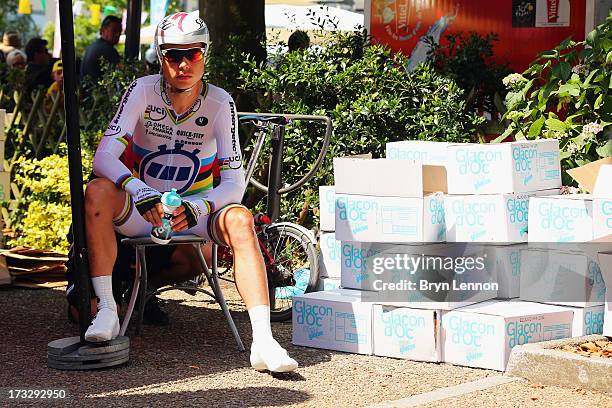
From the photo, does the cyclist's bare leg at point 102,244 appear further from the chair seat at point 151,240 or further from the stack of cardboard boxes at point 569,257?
the stack of cardboard boxes at point 569,257

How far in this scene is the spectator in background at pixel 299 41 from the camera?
9008 millimetres

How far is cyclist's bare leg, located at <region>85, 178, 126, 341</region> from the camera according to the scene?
547cm

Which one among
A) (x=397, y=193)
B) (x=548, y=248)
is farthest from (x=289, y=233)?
(x=548, y=248)

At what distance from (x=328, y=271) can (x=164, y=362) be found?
4.61 feet

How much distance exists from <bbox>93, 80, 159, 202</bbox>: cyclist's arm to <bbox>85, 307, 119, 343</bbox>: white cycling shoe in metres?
0.55

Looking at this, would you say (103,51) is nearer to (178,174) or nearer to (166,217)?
(178,174)

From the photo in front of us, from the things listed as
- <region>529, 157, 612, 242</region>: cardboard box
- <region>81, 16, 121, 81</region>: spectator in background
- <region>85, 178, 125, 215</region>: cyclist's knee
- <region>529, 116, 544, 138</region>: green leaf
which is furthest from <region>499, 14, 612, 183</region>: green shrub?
<region>81, 16, 121, 81</region>: spectator in background

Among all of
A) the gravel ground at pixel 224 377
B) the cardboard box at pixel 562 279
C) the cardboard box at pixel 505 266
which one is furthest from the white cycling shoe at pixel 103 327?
the cardboard box at pixel 562 279

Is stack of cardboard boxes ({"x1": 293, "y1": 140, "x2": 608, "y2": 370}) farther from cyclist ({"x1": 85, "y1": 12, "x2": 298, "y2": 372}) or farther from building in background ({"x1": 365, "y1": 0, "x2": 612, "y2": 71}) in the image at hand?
building in background ({"x1": 365, "y1": 0, "x2": 612, "y2": 71})

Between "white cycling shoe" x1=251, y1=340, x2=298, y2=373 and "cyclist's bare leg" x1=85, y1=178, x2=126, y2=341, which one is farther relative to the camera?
"cyclist's bare leg" x1=85, y1=178, x2=126, y2=341

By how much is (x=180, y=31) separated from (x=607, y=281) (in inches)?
92.7

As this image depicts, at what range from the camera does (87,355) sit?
536cm

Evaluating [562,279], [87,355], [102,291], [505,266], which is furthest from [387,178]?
[87,355]

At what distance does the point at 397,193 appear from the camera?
18.8ft
